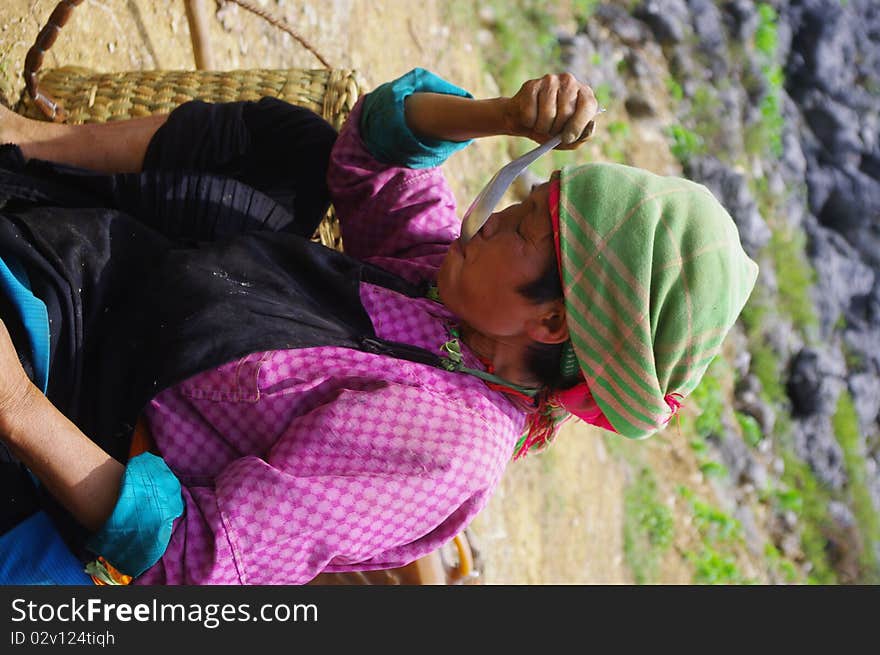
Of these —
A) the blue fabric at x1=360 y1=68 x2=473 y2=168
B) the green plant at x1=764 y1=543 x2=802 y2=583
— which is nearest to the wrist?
the blue fabric at x1=360 y1=68 x2=473 y2=168

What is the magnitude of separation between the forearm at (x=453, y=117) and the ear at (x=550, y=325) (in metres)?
0.35

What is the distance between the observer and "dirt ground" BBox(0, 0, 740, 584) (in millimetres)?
2615

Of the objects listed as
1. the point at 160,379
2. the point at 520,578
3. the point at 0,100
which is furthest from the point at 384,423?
the point at 520,578

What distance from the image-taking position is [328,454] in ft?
4.35

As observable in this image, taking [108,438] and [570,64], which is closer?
[108,438]

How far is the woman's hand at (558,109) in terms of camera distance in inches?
57.3

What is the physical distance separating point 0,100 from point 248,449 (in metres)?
1.08

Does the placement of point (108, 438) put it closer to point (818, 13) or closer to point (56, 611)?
point (56, 611)

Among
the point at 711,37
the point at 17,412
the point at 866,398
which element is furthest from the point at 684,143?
the point at 17,412

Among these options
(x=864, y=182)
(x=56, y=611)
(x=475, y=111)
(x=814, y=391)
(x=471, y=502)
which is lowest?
(x=814, y=391)

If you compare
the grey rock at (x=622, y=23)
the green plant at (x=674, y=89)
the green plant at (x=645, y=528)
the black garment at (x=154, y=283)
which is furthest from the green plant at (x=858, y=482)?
the black garment at (x=154, y=283)

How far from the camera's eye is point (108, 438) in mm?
1450

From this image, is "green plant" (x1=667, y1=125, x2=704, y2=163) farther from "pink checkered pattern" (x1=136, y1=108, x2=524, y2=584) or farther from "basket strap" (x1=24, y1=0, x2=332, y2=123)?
"pink checkered pattern" (x1=136, y1=108, x2=524, y2=584)

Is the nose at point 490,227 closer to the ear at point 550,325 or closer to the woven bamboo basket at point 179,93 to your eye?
the ear at point 550,325
